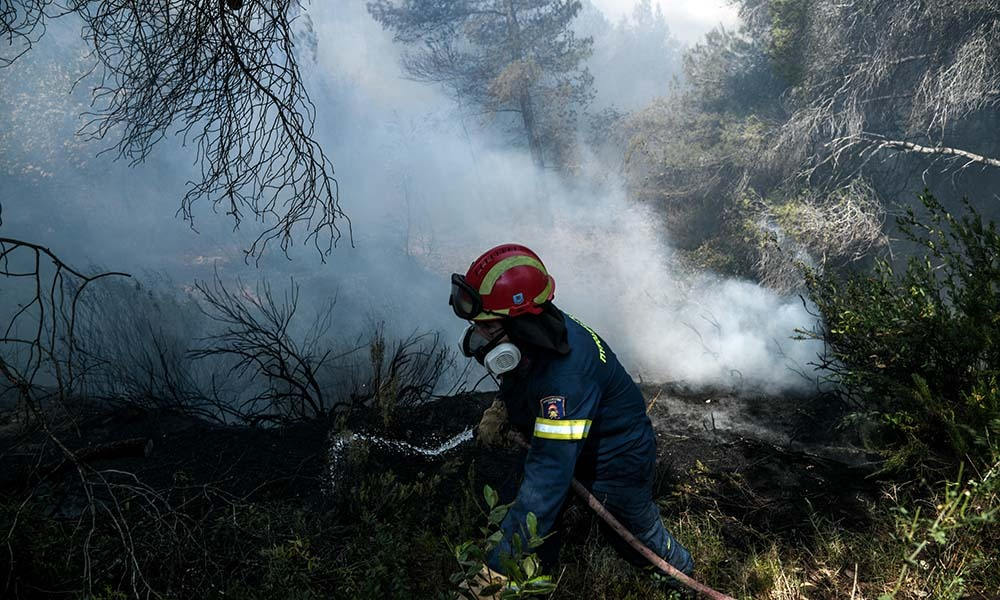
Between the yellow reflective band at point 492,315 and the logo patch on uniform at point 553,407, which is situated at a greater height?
the yellow reflective band at point 492,315

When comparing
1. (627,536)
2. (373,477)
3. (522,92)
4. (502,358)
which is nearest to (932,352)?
(627,536)

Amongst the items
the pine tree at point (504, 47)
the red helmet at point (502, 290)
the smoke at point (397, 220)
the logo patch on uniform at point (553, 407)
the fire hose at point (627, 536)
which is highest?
the pine tree at point (504, 47)

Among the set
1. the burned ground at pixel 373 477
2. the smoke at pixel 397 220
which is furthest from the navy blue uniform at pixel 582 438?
the smoke at pixel 397 220

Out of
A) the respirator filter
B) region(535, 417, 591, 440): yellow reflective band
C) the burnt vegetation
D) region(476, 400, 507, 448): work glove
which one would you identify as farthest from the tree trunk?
region(535, 417, 591, 440): yellow reflective band

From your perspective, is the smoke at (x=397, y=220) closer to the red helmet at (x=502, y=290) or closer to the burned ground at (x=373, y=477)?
the burned ground at (x=373, y=477)

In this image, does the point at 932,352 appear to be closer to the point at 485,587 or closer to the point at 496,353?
the point at 496,353

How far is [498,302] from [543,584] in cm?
115

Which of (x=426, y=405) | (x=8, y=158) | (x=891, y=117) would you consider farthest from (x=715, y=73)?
(x=8, y=158)

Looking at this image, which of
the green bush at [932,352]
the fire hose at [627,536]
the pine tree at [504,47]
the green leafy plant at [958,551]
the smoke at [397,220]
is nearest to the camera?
the green leafy plant at [958,551]

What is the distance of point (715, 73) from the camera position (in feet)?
57.7

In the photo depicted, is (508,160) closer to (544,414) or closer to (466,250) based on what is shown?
(466,250)

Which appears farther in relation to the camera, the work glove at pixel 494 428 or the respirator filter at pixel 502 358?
the work glove at pixel 494 428

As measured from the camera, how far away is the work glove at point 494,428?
297cm

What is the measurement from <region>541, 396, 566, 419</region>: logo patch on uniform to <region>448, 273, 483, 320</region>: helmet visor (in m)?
0.49
